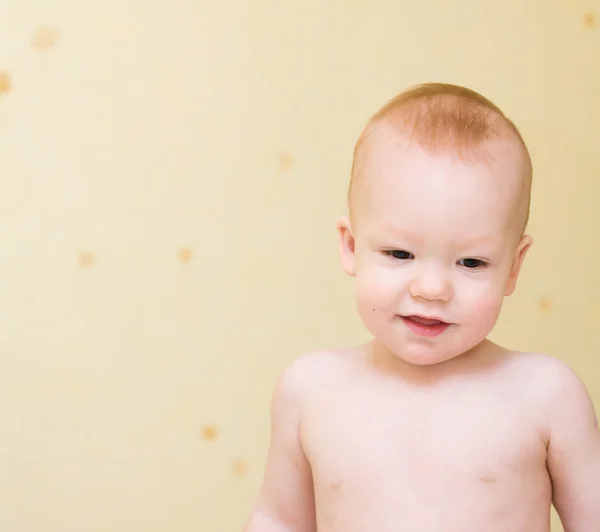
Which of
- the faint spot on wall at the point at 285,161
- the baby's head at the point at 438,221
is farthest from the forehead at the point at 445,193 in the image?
the faint spot on wall at the point at 285,161

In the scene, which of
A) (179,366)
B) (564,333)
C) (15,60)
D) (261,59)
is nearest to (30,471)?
(179,366)

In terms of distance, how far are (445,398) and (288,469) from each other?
0.20m

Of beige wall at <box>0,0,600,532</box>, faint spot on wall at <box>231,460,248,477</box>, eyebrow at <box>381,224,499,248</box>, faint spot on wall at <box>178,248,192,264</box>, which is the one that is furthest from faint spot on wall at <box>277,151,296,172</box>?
eyebrow at <box>381,224,499,248</box>

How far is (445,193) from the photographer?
32.3 inches

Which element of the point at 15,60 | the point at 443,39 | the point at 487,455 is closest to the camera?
the point at 487,455

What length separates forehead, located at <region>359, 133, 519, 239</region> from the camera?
2.69ft

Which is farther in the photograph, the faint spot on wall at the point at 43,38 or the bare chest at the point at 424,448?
the faint spot on wall at the point at 43,38

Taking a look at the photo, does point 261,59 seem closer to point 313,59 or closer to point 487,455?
point 313,59

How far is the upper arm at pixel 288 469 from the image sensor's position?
0.96 meters

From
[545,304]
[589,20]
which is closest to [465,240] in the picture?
[545,304]

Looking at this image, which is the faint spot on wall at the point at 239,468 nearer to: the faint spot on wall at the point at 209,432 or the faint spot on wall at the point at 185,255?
the faint spot on wall at the point at 209,432

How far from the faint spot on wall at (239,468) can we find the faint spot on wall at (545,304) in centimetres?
54

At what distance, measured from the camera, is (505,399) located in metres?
0.88

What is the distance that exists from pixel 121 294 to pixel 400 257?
60 centimetres
